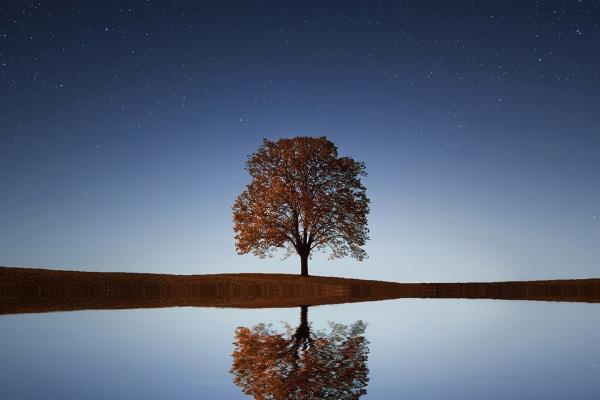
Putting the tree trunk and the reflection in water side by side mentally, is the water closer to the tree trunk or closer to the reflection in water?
the reflection in water

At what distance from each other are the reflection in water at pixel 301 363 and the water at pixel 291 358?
6 cm

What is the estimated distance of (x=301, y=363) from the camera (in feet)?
29.6

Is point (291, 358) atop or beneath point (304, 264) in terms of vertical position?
beneath

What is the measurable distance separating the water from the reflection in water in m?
0.06

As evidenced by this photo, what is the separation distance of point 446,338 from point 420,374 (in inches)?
214

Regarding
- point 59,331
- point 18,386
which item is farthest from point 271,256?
point 18,386

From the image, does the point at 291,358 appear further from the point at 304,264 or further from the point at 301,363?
the point at 304,264

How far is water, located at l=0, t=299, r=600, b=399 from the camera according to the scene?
745 cm

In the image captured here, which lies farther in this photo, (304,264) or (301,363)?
(304,264)

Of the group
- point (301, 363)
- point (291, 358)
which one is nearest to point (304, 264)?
point (291, 358)

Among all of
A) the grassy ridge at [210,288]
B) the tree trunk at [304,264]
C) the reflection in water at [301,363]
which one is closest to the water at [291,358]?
the reflection in water at [301,363]

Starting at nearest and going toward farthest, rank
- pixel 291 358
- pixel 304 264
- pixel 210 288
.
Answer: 1. pixel 291 358
2. pixel 210 288
3. pixel 304 264

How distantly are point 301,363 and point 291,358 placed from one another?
530 millimetres

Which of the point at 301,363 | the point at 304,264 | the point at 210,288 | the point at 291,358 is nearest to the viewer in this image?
the point at 301,363
